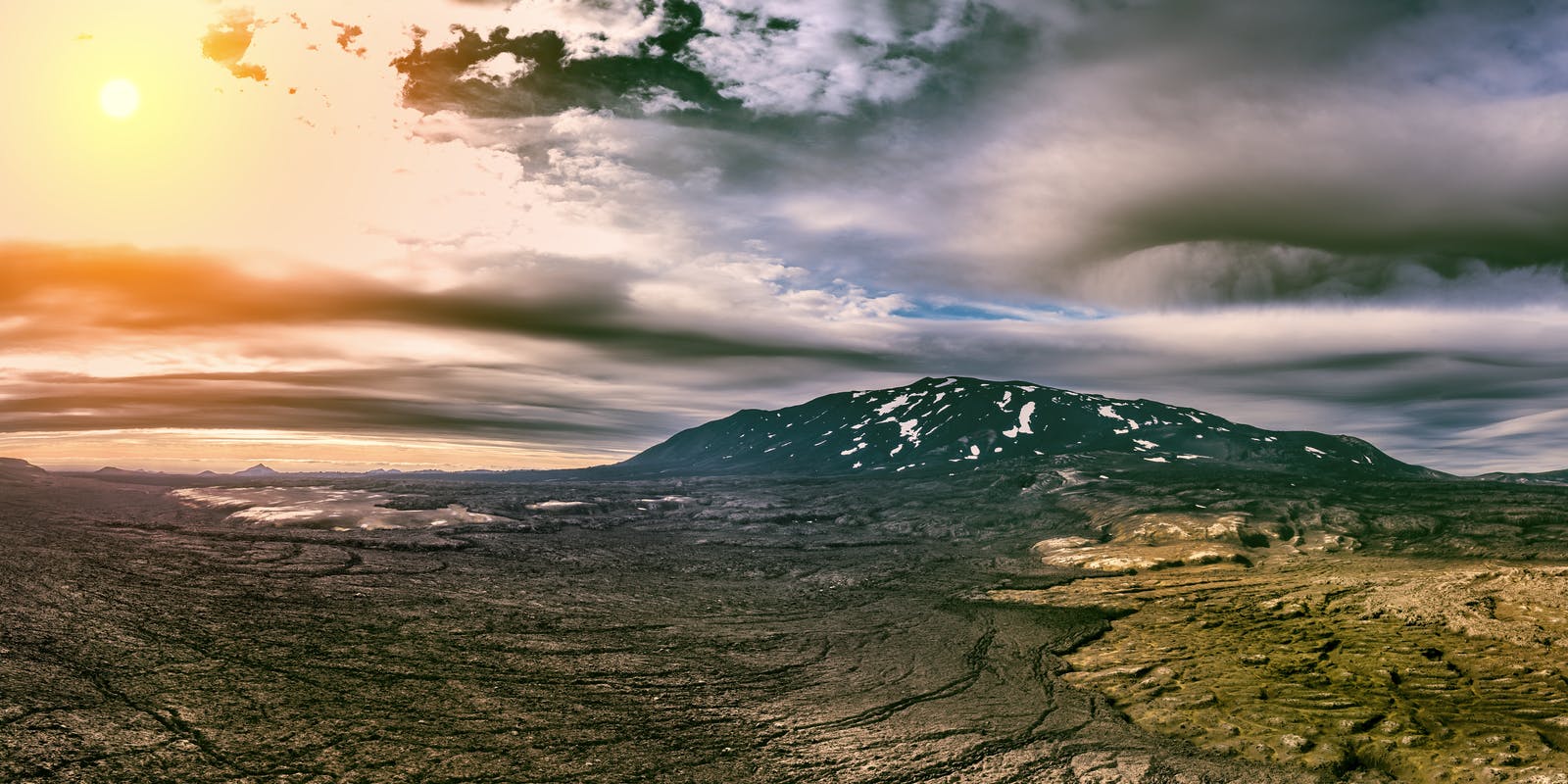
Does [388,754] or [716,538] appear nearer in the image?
[388,754]

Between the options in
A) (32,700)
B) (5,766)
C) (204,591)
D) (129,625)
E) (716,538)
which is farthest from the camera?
(716,538)

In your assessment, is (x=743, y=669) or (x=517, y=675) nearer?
(x=517, y=675)

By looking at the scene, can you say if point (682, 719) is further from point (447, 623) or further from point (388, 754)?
point (447, 623)

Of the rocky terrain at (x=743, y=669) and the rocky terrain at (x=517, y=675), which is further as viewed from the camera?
the rocky terrain at (x=743, y=669)

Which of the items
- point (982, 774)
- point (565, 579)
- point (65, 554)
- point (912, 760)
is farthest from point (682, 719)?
point (65, 554)

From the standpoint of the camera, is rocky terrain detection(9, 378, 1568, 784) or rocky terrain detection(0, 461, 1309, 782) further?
rocky terrain detection(9, 378, 1568, 784)

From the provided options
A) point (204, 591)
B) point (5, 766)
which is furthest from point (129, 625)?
point (5, 766)

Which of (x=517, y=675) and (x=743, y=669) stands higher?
(x=517, y=675)

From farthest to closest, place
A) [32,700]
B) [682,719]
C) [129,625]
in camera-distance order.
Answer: [129,625] → [682,719] → [32,700]

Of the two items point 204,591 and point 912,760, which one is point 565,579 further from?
point 912,760

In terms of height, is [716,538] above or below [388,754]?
below
